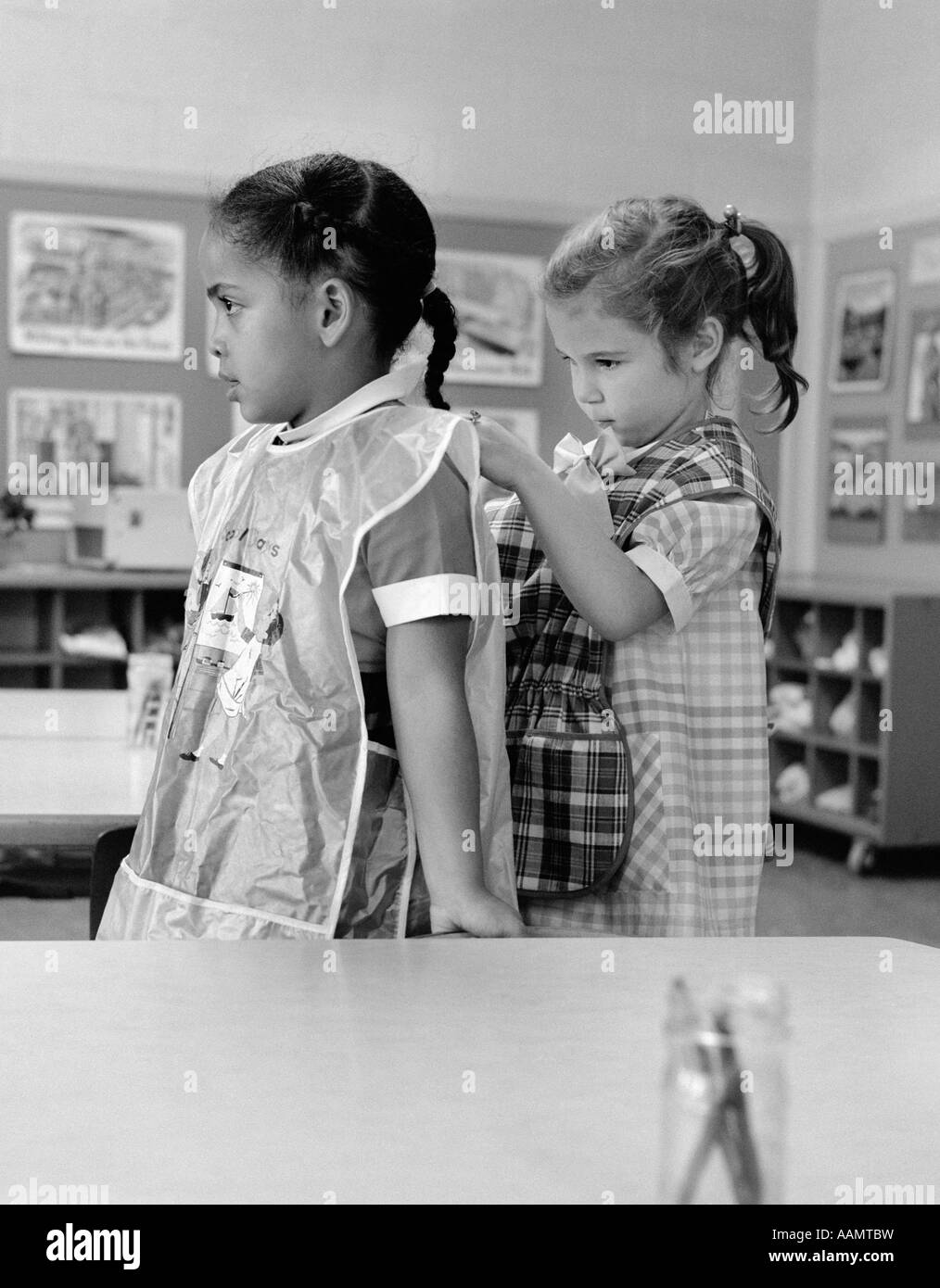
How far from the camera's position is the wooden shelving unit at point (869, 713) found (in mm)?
4758

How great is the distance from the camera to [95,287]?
5.27m

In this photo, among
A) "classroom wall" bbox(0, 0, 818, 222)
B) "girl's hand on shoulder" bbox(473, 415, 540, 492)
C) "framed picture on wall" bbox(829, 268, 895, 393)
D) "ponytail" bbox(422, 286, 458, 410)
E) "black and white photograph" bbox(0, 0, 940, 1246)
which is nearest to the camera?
"black and white photograph" bbox(0, 0, 940, 1246)

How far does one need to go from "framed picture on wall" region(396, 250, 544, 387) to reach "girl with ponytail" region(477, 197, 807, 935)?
426 centimetres

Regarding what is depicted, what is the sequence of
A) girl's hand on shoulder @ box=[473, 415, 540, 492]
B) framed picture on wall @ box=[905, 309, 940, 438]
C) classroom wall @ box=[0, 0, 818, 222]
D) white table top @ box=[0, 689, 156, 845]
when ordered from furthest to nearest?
framed picture on wall @ box=[905, 309, 940, 438], classroom wall @ box=[0, 0, 818, 222], white table top @ box=[0, 689, 156, 845], girl's hand on shoulder @ box=[473, 415, 540, 492]

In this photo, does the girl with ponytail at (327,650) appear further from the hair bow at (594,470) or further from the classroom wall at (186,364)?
the classroom wall at (186,364)

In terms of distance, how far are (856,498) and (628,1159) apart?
5496mm

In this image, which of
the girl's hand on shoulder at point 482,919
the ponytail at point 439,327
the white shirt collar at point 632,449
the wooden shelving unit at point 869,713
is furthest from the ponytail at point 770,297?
the wooden shelving unit at point 869,713

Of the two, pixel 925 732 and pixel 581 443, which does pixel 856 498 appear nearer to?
pixel 925 732

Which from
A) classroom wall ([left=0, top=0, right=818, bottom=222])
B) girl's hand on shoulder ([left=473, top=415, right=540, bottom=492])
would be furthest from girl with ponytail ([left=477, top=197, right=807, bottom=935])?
classroom wall ([left=0, top=0, right=818, bottom=222])

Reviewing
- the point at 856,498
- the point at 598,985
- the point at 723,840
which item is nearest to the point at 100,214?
the point at 856,498

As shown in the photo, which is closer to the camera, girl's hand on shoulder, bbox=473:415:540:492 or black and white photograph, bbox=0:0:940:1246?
black and white photograph, bbox=0:0:940:1246

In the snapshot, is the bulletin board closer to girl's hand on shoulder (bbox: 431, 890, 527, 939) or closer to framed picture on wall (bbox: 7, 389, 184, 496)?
framed picture on wall (bbox: 7, 389, 184, 496)

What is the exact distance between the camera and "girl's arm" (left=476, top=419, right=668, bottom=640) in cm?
123

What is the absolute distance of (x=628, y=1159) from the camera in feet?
A: 2.17
